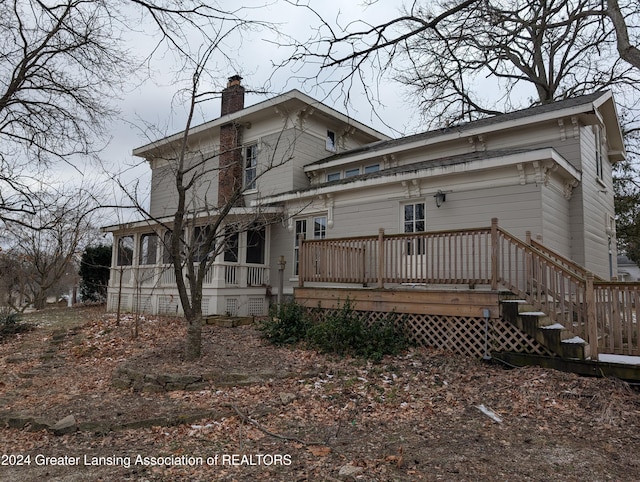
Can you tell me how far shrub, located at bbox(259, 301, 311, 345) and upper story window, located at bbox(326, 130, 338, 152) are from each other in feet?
24.9

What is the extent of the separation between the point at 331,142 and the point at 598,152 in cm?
812

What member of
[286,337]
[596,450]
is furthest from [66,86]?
[596,450]

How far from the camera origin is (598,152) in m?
12.1

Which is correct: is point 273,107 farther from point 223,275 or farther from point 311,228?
point 223,275

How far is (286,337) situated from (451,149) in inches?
267

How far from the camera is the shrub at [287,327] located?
8.71 m

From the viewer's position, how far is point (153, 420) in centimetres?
505

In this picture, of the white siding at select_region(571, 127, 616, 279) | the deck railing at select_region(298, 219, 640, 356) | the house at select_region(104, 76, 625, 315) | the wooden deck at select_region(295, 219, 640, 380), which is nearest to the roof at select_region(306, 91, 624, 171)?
the house at select_region(104, 76, 625, 315)

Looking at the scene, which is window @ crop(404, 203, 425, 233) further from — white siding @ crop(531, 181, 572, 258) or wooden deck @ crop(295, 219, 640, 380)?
white siding @ crop(531, 181, 572, 258)

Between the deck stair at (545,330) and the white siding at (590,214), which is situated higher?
the white siding at (590,214)

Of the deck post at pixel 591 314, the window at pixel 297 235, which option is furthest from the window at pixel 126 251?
the deck post at pixel 591 314

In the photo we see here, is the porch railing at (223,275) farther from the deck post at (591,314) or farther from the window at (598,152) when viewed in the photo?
the window at (598,152)

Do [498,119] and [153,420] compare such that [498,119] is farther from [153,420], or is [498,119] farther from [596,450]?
[153,420]

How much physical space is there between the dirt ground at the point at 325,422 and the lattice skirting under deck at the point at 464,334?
1.10ft
